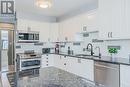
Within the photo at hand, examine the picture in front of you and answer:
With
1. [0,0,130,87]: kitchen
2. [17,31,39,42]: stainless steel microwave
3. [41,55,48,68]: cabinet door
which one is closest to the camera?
[0,0,130,87]: kitchen

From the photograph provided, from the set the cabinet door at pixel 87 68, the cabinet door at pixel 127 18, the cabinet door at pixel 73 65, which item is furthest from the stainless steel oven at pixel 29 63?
the cabinet door at pixel 127 18

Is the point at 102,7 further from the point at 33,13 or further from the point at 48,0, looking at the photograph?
the point at 33,13

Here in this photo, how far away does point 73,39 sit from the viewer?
4863 millimetres

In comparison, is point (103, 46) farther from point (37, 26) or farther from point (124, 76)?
point (37, 26)

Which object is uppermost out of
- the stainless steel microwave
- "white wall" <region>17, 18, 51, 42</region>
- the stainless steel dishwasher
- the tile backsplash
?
"white wall" <region>17, 18, 51, 42</region>

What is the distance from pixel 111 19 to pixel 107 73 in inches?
49.2

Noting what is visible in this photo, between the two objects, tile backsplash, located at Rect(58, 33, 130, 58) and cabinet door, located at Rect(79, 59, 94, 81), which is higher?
tile backsplash, located at Rect(58, 33, 130, 58)

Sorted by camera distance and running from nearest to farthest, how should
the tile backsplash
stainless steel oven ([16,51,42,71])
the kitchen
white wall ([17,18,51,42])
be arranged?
the kitchen < the tile backsplash < stainless steel oven ([16,51,42,71]) < white wall ([17,18,51,42])

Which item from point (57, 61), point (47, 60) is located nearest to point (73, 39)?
point (57, 61)

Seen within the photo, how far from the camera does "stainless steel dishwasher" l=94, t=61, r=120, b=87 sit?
9.69 ft

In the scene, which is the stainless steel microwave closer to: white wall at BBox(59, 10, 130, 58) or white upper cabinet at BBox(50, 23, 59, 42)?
white upper cabinet at BBox(50, 23, 59, 42)

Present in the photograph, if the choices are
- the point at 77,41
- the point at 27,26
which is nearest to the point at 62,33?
the point at 77,41

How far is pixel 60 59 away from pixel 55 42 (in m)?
1.21

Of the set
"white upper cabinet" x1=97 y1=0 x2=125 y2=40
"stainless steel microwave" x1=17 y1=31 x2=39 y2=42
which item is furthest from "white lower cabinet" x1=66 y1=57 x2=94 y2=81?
"stainless steel microwave" x1=17 y1=31 x2=39 y2=42
